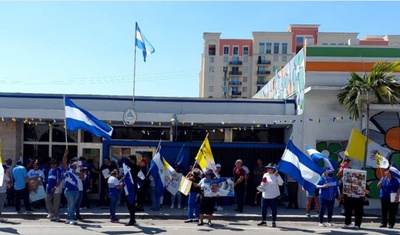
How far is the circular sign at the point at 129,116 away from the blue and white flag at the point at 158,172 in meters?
2.37

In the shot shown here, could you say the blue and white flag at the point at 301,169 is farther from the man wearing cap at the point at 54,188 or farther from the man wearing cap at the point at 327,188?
the man wearing cap at the point at 54,188

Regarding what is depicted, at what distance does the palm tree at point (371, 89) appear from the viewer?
48.2 feet

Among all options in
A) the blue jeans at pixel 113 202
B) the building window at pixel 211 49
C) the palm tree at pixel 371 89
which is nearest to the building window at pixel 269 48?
the building window at pixel 211 49

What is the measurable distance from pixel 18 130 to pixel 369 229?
12310mm

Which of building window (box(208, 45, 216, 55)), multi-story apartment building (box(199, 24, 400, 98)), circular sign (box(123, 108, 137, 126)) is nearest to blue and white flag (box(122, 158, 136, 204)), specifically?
circular sign (box(123, 108, 137, 126))

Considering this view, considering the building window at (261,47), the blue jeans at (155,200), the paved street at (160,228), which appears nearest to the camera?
the paved street at (160,228)

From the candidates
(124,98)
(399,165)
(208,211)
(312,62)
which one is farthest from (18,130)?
(399,165)

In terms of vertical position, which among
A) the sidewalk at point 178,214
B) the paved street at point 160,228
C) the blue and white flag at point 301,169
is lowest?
the sidewalk at point 178,214

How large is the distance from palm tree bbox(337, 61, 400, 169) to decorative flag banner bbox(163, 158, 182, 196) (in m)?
5.90

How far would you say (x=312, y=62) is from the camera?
16.2 m

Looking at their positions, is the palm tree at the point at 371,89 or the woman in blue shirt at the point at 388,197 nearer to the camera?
the woman in blue shirt at the point at 388,197

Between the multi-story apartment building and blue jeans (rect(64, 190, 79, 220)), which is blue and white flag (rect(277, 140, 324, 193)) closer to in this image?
blue jeans (rect(64, 190, 79, 220))

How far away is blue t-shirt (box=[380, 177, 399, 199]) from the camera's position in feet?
Answer: 40.9

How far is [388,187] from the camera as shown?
41.0 ft
